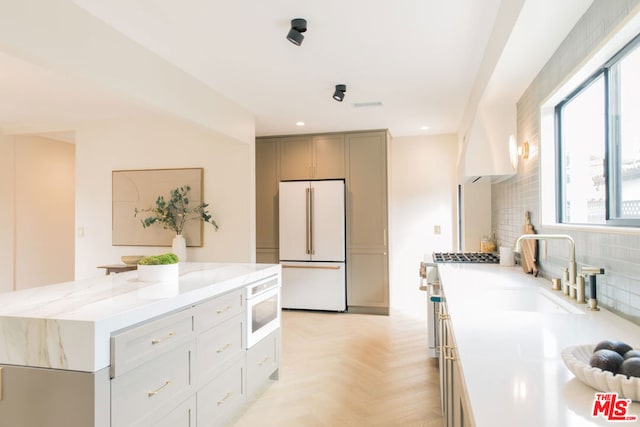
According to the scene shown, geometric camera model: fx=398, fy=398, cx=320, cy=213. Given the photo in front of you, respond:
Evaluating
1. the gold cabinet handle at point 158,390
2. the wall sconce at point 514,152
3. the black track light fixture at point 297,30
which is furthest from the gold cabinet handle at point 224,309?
the wall sconce at point 514,152

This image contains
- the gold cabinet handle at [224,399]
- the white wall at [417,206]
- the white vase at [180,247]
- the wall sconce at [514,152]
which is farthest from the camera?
the white wall at [417,206]

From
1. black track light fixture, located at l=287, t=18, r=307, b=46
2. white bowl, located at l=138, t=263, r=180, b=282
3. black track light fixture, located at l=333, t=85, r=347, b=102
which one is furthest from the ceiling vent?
white bowl, located at l=138, t=263, r=180, b=282

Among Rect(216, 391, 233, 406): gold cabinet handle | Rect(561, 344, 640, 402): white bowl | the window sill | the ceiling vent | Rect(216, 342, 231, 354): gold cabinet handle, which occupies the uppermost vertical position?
the ceiling vent

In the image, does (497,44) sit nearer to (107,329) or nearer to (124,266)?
(107,329)

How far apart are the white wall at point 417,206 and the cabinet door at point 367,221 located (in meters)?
0.40

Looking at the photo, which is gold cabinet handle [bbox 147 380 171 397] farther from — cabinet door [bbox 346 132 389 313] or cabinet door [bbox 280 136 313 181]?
cabinet door [bbox 280 136 313 181]

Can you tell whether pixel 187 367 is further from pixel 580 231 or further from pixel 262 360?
pixel 580 231

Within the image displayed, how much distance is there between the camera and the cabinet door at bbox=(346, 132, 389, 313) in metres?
5.30

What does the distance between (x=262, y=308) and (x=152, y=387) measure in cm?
117

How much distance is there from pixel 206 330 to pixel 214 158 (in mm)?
2768

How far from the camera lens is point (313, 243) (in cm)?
532

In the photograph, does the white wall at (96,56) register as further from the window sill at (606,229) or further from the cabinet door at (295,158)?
the window sill at (606,229)

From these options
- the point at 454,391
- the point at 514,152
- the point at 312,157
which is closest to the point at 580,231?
the point at 454,391

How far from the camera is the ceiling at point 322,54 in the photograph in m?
2.27
